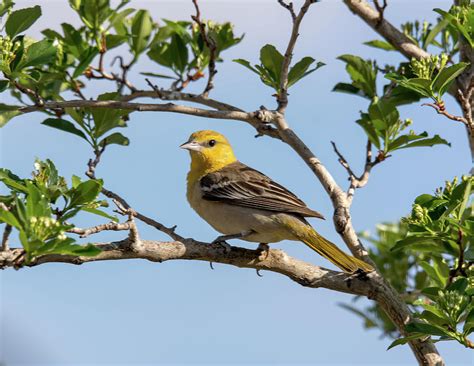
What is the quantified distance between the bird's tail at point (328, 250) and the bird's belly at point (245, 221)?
0.11 meters

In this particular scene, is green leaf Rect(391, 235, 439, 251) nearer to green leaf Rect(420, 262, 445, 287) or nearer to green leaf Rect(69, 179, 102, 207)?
green leaf Rect(420, 262, 445, 287)

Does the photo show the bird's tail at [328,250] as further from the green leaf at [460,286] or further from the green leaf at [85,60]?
the green leaf at [85,60]

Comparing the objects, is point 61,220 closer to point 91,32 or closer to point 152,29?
point 91,32

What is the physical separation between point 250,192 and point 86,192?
2.90 m

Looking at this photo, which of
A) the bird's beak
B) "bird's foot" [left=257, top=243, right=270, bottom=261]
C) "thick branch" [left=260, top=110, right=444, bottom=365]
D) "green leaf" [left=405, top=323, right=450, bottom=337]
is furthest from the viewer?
the bird's beak

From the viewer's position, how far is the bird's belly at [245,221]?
6355 mm

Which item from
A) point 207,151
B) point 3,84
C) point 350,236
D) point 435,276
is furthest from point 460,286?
point 207,151

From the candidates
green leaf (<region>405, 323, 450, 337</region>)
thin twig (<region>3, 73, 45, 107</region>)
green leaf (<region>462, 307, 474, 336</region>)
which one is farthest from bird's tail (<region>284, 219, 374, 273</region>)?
thin twig (<region>3, 73, 45, 107</region>)

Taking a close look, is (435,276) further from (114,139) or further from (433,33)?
(114,139)

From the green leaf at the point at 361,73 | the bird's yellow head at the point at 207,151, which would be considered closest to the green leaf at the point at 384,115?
the green leaf at the point at 361,73

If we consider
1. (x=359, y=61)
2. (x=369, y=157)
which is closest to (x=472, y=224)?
(x=369, y=157)

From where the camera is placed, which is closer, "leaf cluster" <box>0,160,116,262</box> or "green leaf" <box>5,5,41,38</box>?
"leaf cluster" <box>0,160,116,262</box>

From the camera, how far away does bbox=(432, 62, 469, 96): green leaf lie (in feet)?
15.9

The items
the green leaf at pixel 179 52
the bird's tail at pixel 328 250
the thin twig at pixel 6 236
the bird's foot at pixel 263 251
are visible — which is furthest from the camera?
the green leaf at pixel 179 52
